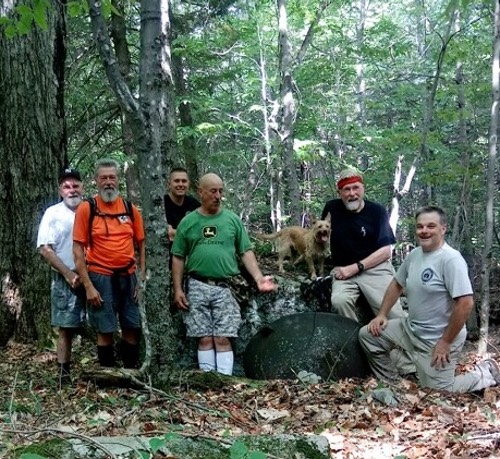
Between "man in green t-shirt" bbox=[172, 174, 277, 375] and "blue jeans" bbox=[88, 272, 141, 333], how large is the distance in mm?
459

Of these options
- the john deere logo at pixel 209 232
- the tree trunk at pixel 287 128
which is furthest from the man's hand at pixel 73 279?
the tree trunk at pixel 287 128

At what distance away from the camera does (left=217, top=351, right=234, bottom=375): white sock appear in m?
5.62

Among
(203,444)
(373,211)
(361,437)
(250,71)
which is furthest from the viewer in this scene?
(250,71)

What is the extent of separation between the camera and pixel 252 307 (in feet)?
21.8

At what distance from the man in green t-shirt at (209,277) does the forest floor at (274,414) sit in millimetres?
679

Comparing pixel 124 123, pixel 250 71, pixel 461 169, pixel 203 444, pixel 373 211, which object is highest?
pixel 250 71

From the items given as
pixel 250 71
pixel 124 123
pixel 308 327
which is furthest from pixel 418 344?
pixel 250 71

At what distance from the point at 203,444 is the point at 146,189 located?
78.5 inches

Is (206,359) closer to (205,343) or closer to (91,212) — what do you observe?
(205,343)

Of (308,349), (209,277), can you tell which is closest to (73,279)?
(209,277)

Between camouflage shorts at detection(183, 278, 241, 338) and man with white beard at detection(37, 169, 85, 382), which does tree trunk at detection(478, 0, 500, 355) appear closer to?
camouflage shorts at detection(183, 278, 241, 338)

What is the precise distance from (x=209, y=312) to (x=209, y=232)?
0.83m

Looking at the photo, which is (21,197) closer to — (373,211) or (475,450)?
(373,211)

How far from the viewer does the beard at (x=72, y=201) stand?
550 centimetres
